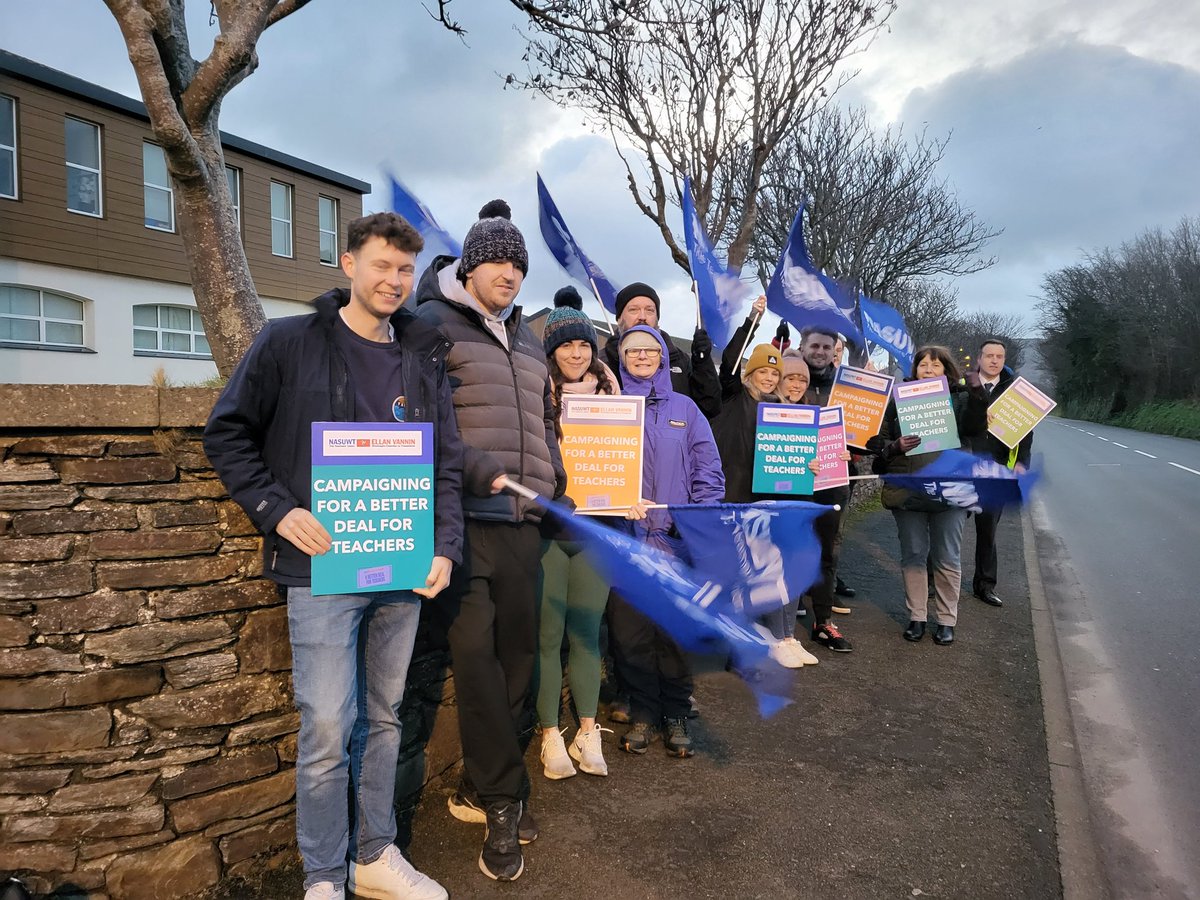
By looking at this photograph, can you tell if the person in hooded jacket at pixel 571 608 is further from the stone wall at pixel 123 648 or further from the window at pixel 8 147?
the window at pixel 8 147

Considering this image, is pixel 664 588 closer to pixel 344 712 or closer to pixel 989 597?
pixel 344 712

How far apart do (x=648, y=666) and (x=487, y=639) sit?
1.25 meters

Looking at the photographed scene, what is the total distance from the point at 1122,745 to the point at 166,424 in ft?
15.8

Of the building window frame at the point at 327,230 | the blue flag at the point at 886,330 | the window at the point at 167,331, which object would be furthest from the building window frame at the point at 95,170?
the blue flag at the point at 886,330

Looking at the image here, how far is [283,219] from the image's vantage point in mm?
22203

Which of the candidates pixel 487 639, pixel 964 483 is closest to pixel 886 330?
pixel 964 483

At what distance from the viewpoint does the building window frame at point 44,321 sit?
16.5m

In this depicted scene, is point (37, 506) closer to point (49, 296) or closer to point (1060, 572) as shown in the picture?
point (1060, 572)

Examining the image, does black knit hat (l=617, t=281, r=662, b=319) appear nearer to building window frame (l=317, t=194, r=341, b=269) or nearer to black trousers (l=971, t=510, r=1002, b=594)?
black trousers (l=971, t=510, r=1002, b=594)

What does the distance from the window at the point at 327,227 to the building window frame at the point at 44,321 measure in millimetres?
7068

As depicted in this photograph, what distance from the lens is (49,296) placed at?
17281 millimetres

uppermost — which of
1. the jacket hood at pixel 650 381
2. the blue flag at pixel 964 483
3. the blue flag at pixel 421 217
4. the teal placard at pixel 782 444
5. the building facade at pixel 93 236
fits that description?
the building facade at pixel 93 236

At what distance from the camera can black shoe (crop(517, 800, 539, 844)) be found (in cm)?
312

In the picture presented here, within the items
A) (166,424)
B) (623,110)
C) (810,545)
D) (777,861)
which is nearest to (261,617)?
(166,424)
